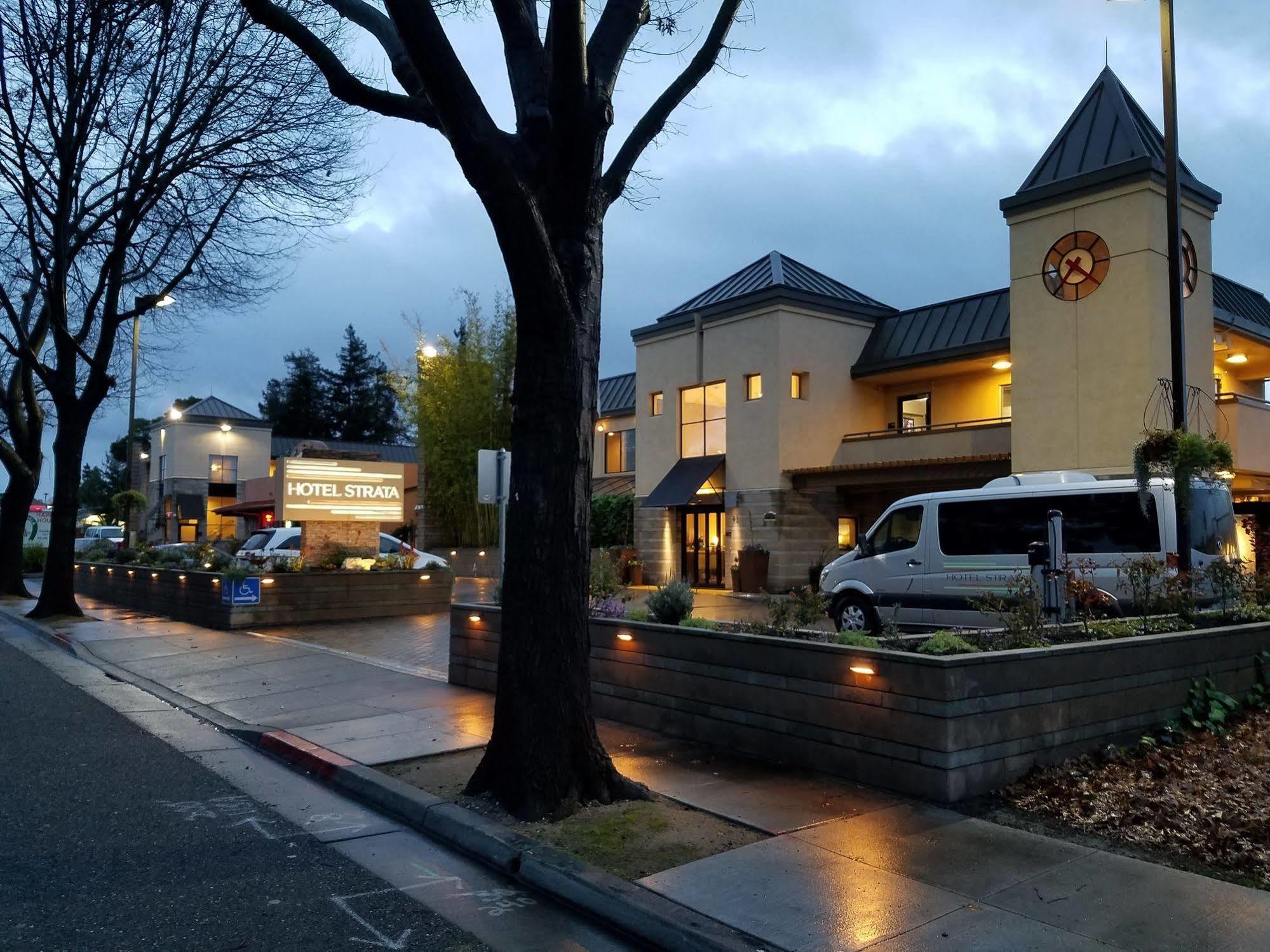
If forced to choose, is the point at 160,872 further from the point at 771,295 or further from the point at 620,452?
the point at 620,452

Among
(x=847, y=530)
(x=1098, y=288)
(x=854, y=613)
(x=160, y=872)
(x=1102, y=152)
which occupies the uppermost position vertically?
(x=1102, y=152)

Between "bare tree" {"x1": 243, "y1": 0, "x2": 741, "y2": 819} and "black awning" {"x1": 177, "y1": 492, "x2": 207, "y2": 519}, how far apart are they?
1931 inches

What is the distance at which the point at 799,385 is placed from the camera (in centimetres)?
2545

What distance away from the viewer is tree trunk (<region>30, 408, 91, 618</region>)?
21391 millimetres

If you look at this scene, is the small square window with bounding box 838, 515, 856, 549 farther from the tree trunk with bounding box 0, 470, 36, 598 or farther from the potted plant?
the tree trunk with bounding box 0, 470, 36, 598

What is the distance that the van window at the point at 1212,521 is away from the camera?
12.5m

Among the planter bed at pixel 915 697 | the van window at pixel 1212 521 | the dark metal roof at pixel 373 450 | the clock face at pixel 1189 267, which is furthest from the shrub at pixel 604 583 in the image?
the dark metal roof at pixel 373 450

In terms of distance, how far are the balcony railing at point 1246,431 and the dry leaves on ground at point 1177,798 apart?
A: 41.1 feet

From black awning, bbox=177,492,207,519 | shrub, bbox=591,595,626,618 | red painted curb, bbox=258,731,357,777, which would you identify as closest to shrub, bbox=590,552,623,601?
shrub, bbox=591,595,626,618

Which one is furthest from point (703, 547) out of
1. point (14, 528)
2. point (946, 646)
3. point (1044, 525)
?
point (946, 646)

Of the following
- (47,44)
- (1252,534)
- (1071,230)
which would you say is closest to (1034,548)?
(1252,534)

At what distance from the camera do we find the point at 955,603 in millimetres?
14555

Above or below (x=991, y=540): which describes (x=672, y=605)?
below

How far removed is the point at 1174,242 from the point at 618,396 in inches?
1010
